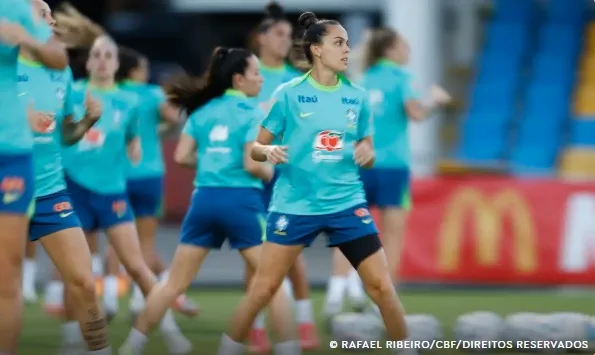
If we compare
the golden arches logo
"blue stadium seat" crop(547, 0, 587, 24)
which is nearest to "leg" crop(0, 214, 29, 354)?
the golden arches logo

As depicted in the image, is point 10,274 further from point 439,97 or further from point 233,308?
point 233,308

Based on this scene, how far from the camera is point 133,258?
32.5 ft

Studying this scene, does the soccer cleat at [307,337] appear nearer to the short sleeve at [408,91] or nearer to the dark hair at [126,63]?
the short sleeve at [408,91]

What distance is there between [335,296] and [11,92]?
5454 millimetres

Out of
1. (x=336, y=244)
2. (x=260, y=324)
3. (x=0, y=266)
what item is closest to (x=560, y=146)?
(x=260, y=324)

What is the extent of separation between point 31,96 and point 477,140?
1489cm

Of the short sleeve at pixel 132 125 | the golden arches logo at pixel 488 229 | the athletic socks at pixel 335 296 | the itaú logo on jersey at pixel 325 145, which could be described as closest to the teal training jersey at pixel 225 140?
the itaú logo on jersey at pixel 325 145

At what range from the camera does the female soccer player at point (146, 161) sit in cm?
1199

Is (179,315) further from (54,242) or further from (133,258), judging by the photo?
(54,242)

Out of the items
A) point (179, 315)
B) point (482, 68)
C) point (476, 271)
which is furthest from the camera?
point (482, 68)

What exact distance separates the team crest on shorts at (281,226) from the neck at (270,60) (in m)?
2.93

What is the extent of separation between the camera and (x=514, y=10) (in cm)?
2416

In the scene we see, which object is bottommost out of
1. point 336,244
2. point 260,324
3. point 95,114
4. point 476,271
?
point 476,271

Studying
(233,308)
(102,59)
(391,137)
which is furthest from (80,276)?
(233,308)
